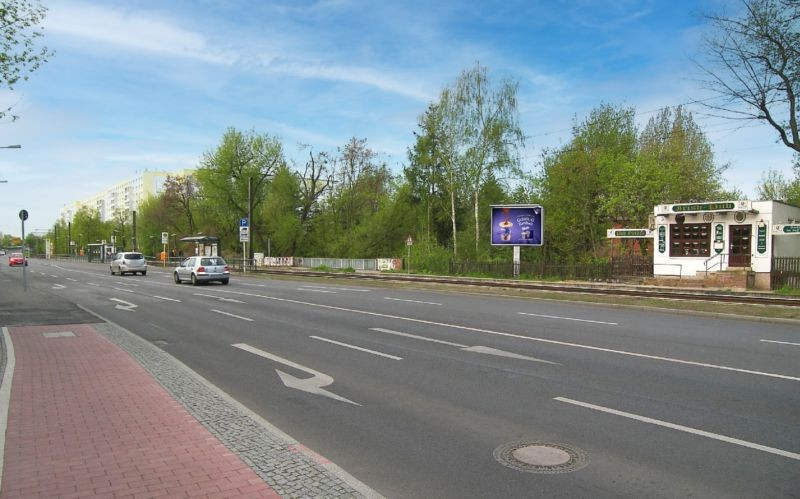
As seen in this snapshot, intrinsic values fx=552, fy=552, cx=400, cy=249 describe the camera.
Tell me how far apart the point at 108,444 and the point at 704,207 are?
31.3 m

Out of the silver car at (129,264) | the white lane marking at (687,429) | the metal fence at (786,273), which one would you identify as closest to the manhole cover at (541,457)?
the white lane marking at (687,429)

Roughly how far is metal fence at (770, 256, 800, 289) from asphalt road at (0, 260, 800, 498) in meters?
13.8

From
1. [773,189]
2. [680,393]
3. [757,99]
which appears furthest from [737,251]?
[773,189]

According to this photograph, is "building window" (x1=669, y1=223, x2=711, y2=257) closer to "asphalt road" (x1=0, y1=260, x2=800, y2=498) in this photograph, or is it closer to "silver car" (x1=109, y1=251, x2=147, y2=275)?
"asphalt road" (x1=0, y1=260, x2=800, y2=498)

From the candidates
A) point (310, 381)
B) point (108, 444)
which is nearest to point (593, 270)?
point (310, 381)

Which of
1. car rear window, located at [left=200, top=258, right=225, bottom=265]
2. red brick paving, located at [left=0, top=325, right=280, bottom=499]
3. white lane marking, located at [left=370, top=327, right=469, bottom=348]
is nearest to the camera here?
red brick paving, located at [left=0, top=325, right=280, bottom=499]

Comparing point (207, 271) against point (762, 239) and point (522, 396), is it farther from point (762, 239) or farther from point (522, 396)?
point (762, 239)

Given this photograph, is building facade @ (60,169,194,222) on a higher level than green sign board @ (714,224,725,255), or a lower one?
higher

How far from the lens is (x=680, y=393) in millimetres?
7023

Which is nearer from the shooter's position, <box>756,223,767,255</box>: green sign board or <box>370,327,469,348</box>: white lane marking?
<box>370,327,469,348</box>: white lane marking

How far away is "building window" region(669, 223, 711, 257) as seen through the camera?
30.5 metres

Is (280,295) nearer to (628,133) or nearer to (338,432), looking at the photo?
(338,432)

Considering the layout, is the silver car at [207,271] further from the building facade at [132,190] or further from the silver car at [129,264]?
the building facade at [132,190]

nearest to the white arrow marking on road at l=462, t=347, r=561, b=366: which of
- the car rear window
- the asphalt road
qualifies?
the asphalt road
